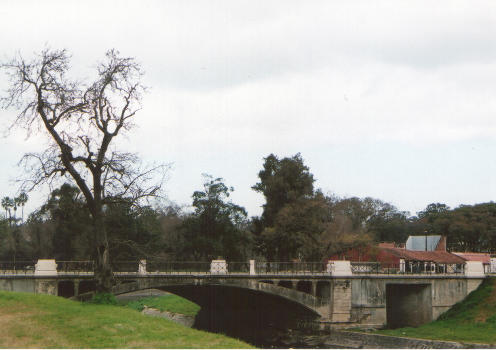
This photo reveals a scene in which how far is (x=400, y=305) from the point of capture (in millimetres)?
53219

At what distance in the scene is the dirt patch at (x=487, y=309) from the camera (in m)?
45.9

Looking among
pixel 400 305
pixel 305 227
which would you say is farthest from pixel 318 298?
pixel 305 227

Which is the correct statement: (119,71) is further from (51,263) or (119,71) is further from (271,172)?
(271,172)

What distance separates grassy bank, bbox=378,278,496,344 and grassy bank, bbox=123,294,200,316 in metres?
22.1

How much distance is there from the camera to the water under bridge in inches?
1559

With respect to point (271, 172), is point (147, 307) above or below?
below

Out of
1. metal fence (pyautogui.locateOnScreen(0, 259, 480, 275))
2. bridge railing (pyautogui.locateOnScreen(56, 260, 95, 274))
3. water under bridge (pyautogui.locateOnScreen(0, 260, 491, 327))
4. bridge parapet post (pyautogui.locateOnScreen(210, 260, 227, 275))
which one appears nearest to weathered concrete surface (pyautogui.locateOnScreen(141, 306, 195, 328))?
water under bridge (pyautogui.locateOnScreen(0, 260, 491, 327))

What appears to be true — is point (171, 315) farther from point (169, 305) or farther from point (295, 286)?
point (295, 286)

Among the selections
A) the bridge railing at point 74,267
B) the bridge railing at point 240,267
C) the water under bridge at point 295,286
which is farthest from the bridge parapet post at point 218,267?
the bridge railing at point 74,267

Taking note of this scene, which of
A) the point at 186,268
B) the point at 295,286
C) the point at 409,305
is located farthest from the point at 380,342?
the point at 186,268

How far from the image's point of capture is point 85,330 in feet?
70.1

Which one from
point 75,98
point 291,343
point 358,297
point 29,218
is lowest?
point 291,343

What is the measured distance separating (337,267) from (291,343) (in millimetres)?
7056

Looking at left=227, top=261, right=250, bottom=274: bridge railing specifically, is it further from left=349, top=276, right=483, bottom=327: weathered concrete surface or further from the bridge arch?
left=349, top=276, right=483, bottom=327: weathered concrete surface
